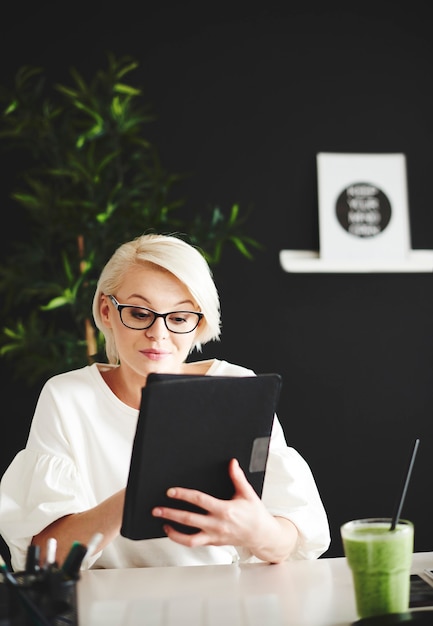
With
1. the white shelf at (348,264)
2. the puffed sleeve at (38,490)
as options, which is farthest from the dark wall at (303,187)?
the puffed sleeve at (38,490)

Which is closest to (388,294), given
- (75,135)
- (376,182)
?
(376,182)

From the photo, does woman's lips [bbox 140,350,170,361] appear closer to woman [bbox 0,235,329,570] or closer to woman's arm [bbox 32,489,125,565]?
woman [bbox 0,235,329,570]

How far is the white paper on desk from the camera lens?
12.6 feet

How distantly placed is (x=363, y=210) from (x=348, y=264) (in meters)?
0.27

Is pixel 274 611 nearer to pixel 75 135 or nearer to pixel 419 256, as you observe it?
pixel 75 135

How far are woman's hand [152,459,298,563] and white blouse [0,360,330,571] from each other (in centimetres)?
23

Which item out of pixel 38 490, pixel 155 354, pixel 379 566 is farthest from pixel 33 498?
pixel 379 566

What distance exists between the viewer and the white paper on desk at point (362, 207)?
12.6ft

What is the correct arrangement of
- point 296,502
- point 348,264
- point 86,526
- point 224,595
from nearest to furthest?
point 224,595
point 86,526
point 296,502
point 348,264

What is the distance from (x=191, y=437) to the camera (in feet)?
4.61

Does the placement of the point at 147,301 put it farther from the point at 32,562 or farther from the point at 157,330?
the point at 32,562

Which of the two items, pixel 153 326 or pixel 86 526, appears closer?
pixel 86 526

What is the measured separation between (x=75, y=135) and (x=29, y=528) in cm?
195

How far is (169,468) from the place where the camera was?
4.60ft
